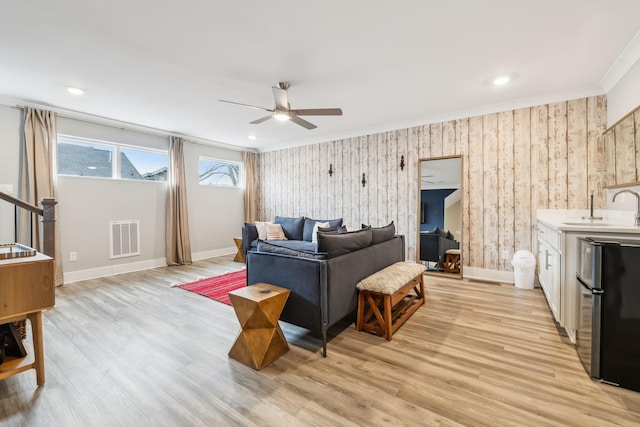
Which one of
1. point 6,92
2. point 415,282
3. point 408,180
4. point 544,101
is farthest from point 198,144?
point 544,101

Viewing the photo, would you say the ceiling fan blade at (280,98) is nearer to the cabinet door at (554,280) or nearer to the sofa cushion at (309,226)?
the sofa cushion at (309,226)

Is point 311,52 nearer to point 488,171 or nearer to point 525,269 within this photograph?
point 488,171

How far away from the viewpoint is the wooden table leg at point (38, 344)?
1716 millimetres

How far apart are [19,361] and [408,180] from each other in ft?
15.9

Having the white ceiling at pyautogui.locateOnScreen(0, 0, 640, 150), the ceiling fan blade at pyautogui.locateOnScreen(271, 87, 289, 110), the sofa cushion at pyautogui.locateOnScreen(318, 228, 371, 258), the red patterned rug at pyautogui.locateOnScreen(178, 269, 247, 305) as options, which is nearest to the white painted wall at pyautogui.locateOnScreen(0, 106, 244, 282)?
the white ceiling at pyautogui.locateOnScreen(0, 0, 640, 150)

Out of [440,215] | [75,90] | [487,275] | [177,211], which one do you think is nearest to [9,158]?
[75,90]

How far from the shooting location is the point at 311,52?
2.59m

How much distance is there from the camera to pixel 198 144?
234 inches

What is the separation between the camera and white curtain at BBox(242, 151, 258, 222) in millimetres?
6816

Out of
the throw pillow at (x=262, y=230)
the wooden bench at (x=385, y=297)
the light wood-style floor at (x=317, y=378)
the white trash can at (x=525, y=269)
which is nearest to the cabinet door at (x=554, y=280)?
the light wood-style floor at (x=317, y=378)

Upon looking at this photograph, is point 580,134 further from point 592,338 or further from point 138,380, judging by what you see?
point 138,380

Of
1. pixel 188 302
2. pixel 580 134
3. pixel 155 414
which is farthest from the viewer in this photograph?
pixel 580 134

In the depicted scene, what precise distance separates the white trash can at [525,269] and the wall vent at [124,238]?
6072 millimetres

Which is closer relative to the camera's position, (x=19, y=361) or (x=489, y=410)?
(x=489, y=410)
